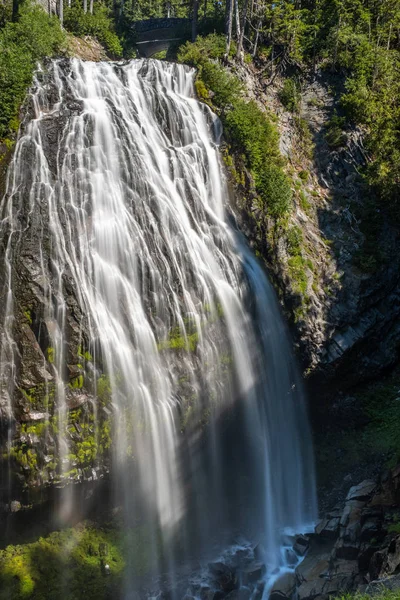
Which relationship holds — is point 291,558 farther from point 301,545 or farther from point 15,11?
point 15,11

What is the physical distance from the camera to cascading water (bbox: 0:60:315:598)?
40.7ft

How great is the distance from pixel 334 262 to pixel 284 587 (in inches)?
412

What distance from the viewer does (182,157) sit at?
1739 cm

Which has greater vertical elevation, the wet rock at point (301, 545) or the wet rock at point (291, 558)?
the wet rock at point (301, 545)

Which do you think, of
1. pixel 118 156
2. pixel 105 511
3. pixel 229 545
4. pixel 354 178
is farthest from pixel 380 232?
pixel 105 511

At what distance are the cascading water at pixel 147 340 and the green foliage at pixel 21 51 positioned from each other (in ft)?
1.94

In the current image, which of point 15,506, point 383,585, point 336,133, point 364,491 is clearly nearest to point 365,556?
point 364,491

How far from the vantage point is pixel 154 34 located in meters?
37.2

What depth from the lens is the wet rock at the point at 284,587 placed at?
11.6 m

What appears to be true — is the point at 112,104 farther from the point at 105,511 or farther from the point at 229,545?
the point at 229,545

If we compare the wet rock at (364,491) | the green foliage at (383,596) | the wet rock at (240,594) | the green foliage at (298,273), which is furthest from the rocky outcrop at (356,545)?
the green foliage at (298,273)

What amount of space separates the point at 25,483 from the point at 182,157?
11203mm

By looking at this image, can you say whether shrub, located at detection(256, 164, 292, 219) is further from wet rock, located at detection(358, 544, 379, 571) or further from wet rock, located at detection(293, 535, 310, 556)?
wet rock, located at detection(358, 544, 379, 571)

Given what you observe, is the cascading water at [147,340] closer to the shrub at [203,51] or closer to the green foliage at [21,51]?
the green foliage at [21,51]
